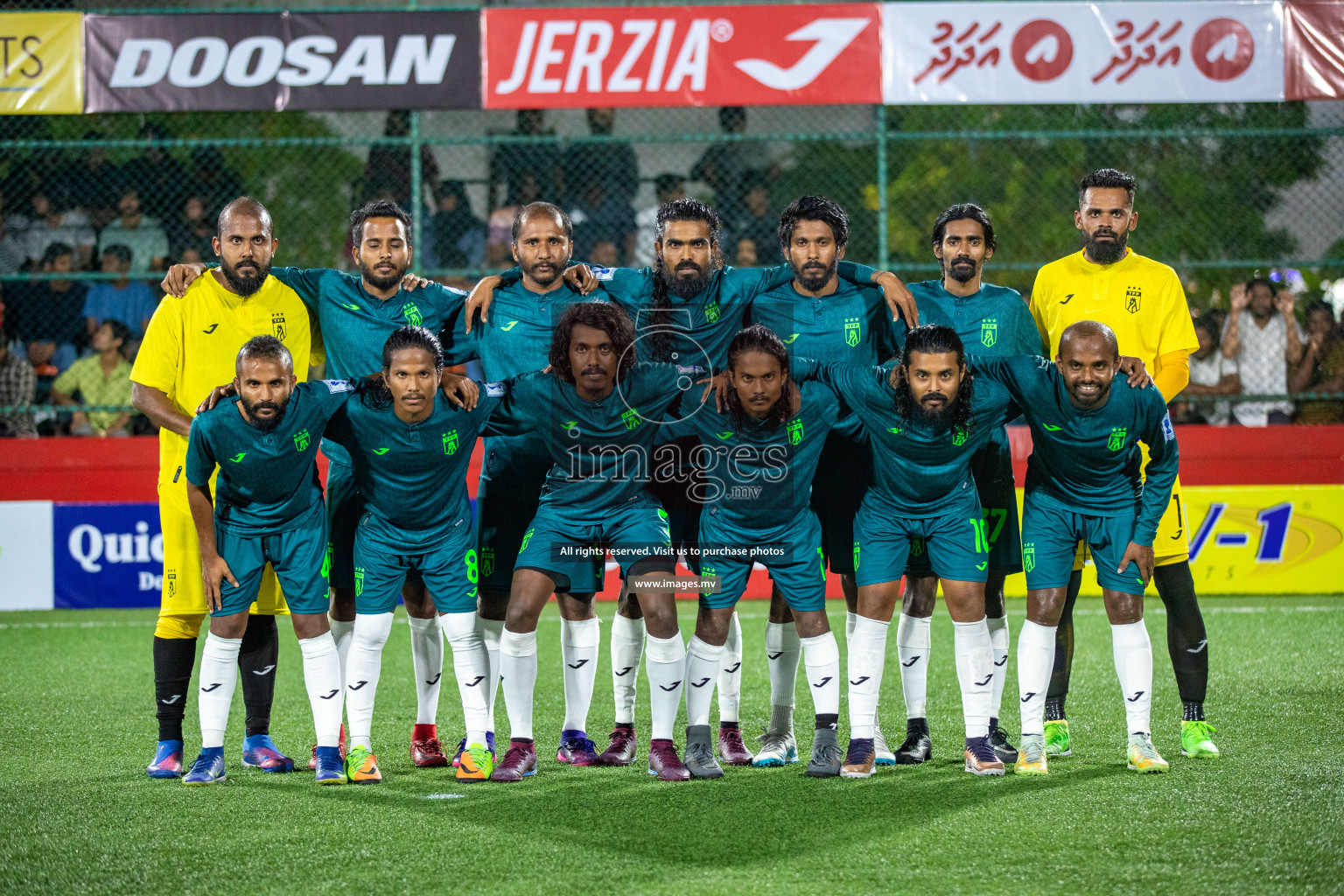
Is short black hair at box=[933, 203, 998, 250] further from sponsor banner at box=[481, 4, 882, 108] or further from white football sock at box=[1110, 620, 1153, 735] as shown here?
sponsor banner at box=[481, 4, 882, 108]

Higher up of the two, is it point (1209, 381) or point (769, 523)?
point (1209, 381)

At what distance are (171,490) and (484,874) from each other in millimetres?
2304

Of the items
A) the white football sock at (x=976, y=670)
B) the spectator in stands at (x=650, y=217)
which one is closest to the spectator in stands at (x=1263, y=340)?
the spectator in stands at (x=650, y=217)

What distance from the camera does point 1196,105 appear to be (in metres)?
14.9

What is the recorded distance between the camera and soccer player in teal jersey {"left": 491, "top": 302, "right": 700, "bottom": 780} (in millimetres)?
5039

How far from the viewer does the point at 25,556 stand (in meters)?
10.0

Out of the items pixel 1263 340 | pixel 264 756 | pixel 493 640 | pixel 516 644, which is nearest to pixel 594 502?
pixel 516 644

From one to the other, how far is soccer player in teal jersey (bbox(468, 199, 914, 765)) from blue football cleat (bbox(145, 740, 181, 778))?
161 centimetres

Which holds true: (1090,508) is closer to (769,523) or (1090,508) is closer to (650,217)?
(769,523)

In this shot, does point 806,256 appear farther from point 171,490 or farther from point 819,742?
point 171,490

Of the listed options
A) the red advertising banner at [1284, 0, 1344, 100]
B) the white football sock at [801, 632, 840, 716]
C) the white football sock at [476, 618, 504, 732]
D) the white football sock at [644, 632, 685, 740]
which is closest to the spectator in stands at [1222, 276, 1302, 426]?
the red advertising banner at [1284, 0, 1344, 100]

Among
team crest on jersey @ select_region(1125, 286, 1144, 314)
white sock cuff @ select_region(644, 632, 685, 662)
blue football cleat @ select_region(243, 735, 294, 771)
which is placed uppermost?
team crest on jersey @ select_region(1125, 286, 1144, 314)

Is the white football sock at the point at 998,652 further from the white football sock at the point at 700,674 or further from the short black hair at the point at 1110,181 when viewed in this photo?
the short black hair at the point at 1110,181

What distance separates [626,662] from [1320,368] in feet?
26.9
